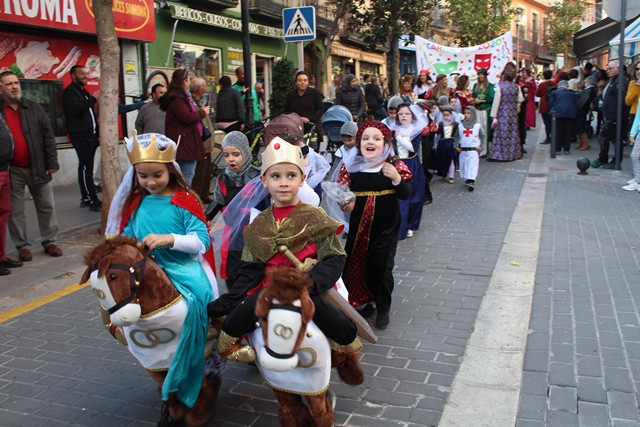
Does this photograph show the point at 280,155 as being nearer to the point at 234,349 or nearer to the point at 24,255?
the point at 234,349

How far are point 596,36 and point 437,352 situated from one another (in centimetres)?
1879

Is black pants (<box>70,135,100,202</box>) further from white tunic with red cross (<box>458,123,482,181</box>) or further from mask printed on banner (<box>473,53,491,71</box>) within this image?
mask printed on banner (<box>473,53,491,71</box>)

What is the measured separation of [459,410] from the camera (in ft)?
11.9

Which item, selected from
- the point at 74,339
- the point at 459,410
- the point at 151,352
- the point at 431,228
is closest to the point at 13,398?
the point at 74,339

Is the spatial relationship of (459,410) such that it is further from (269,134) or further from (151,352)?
(269,134)

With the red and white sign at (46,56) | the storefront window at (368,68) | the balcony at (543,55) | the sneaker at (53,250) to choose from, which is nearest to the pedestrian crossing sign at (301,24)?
the red and white sign at (46,56)

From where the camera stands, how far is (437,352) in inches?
176

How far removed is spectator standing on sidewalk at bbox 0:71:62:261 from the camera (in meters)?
7.00

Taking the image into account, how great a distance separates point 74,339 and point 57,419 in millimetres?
1305

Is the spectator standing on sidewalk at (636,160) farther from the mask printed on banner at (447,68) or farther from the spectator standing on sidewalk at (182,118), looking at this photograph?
the mask printed on banner at (447,68)

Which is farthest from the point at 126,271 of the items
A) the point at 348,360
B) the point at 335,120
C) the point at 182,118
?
the point at 335,120

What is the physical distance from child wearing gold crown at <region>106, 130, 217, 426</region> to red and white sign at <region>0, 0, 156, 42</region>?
888 cm

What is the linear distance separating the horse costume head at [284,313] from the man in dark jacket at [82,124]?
762cm

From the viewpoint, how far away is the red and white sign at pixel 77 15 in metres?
11.1
